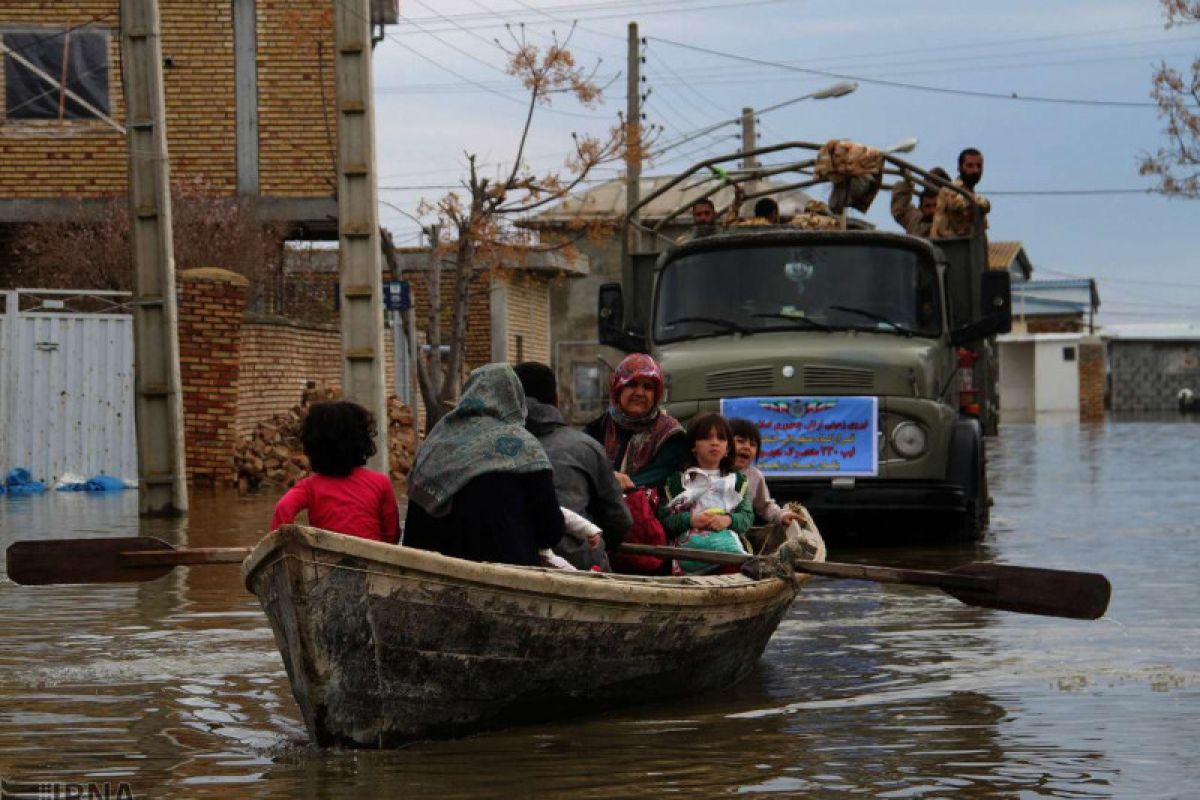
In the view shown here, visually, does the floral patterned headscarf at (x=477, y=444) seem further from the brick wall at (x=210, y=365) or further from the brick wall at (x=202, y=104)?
the brick wall at (x=202, y=104)

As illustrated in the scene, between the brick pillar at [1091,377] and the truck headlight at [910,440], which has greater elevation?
the truck headlight at [910,440]

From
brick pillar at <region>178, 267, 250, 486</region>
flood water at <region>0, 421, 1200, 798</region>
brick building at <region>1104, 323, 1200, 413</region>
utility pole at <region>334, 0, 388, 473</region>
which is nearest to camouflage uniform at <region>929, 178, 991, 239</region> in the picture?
flood water at <region>0, 421, 1200, 798</region>

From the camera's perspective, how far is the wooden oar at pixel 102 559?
907cm

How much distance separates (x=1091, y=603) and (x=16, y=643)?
574 cm

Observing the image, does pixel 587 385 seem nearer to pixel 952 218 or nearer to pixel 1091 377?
pixel 1091 377

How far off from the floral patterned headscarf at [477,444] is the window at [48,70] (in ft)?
84.9

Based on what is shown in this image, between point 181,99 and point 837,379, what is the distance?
64.6ft

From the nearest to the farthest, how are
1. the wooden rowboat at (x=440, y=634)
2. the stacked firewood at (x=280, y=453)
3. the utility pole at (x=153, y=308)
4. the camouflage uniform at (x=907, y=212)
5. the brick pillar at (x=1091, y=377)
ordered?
1. the wooden rowboat at (x=440, y=634)
2. the camouflage uniform at (x=907, y=212)
3. the utility pole at (x=153, y=308)
4. the stacked firewood at (x=280, y=453)
5. the brick pillar at (x=1091, y=377)

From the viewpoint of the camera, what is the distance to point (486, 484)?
8.13 metres

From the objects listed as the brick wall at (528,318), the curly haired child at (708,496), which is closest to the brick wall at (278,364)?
the brick wall at (528,318)

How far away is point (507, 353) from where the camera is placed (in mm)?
45938

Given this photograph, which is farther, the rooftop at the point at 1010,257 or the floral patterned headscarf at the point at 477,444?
the rooftop at the point at 1010,257

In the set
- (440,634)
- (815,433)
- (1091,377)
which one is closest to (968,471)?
(815,433)

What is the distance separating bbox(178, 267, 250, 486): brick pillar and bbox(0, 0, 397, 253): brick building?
7467mm
